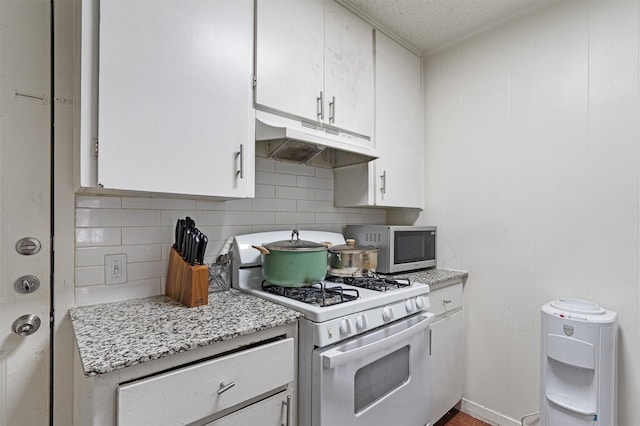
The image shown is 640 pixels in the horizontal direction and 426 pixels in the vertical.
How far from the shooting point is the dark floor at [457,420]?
6.69 ft

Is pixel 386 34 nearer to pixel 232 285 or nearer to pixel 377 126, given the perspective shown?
pixel 377 126

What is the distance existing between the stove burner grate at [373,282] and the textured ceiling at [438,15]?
1575 millimetres

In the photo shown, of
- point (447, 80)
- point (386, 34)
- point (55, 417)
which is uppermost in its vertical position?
point (386, 34)

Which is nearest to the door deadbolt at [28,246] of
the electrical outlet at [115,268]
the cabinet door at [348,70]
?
the electrical outlet at [115,268]

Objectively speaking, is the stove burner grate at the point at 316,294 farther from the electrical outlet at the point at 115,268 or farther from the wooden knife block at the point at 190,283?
the electrical outlet at the point at 115,268

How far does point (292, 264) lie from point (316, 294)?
18 cm

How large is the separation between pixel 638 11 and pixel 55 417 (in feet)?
10.2

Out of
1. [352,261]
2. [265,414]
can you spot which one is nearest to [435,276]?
[352,261]

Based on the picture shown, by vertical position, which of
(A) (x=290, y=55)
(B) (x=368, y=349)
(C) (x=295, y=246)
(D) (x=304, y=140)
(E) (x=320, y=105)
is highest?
(A) (x=290, y=55)

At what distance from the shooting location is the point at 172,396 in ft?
2.97

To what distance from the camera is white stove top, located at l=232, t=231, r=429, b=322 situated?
51.6 inches

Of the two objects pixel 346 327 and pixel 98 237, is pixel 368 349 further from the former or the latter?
pixel 98 237

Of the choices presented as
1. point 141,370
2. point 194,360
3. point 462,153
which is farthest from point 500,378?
point 141,370

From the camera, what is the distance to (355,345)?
1.30m
